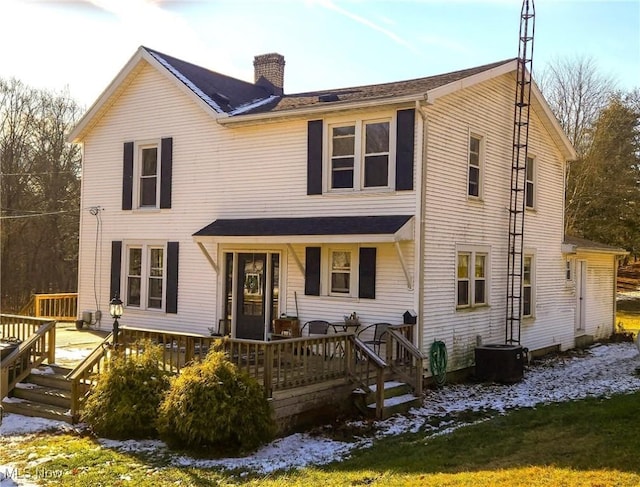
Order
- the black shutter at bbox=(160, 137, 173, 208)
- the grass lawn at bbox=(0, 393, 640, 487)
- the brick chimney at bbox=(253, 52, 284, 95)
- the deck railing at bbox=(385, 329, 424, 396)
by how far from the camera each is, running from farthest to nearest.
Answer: the brick chimney at bbox=(253, 52, 284, 95), the black shutter at bbox=(160, 137, 173, 208), the deck railing at bbox=(385, 329, 424, 396), the grass lawn at bbox=(0, 393, 640, 487)

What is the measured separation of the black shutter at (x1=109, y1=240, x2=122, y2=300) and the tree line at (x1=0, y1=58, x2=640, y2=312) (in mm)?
17827

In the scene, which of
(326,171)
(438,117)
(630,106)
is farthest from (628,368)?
(630,106)

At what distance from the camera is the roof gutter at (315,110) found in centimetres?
1214

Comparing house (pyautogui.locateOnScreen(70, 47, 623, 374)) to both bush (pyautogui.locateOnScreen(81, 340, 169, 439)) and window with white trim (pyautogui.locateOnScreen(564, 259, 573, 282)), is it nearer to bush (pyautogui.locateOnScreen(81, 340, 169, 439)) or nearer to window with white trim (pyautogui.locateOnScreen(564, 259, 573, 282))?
window with white trim (pyautogui.locateOnScreen(564, 259, 573, 282))

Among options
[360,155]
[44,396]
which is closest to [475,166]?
[360,155]

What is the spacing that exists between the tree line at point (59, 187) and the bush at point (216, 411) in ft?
87.7

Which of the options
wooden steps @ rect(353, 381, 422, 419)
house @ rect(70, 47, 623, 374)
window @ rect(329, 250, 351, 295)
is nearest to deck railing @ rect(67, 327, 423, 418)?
wooden steps @ rect(353, 381, 422, 419)

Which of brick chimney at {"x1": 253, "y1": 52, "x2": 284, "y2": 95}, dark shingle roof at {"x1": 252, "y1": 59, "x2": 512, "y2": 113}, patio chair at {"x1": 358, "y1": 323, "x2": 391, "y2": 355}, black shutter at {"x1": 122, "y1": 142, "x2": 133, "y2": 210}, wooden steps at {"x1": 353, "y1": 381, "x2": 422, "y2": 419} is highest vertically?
brick chimney at {"x1": 253, "y1": 52, "x2": 284, "y2": 95}

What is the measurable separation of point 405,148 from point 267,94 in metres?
7.51

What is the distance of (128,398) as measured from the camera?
9414 millimetres

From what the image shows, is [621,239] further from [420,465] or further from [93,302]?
[420,465]

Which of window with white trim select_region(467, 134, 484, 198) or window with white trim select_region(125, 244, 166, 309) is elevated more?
window with white trim select_region(467, 134, 484, 198)

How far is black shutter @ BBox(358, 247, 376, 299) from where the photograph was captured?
1283cm

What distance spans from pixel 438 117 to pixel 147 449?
27.6 ft
